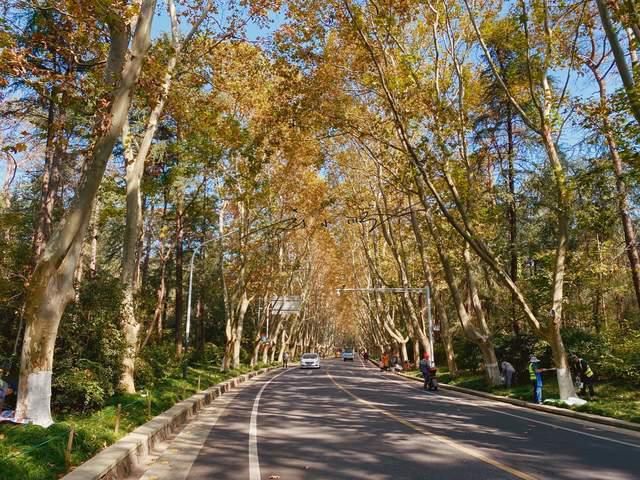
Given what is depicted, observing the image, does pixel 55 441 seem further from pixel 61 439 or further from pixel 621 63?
pixel 621 63

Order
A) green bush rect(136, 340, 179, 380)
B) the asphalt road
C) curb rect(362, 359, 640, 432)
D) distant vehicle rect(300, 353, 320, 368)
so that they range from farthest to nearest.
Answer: distant vehicle rect(300, 353, 320, 368) < green bush rect(136, 340, 179, 380) < curb rect(362, 359, 640, 432) < the asphalt road

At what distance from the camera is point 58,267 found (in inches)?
364

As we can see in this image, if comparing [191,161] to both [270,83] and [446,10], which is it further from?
[446,10]

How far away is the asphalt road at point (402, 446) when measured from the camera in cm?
702

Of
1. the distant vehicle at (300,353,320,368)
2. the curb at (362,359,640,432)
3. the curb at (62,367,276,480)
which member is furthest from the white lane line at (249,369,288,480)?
the distant vehicle at (300,353,320,368)

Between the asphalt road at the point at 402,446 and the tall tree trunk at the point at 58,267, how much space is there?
2.68m

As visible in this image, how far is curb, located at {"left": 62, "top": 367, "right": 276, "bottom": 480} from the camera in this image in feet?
20.6

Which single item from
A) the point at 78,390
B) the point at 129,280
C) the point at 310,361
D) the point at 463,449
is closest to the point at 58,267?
the point at 78,390

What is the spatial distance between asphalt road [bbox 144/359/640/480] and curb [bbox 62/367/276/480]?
519 mm

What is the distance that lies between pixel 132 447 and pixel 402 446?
4280mm

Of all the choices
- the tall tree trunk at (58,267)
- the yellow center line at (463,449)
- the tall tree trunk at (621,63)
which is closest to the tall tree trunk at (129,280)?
the tall tree trunk at (58,267)

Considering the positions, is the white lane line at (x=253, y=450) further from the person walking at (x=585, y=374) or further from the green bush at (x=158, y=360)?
the person walking at (x=585, y=374)

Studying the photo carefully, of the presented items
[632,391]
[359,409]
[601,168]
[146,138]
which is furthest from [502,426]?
[146,138]

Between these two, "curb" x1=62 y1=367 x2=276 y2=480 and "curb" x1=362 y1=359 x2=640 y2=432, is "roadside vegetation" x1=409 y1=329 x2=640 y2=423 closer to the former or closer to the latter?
"curb" x1=362 y1=359 x2=640 y2=432
